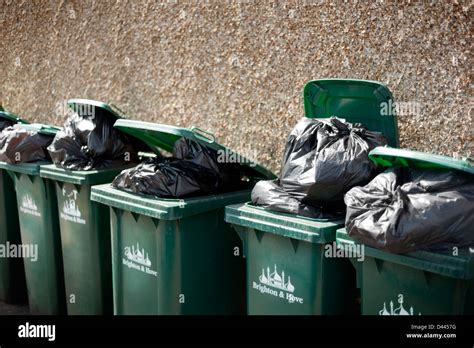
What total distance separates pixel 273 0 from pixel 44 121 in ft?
11.4

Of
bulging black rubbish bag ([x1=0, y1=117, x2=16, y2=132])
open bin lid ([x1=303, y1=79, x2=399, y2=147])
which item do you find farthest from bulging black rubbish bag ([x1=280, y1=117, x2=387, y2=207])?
bulging black rubbish bag ([x1=0, y1=117, x2=16, y2=132])

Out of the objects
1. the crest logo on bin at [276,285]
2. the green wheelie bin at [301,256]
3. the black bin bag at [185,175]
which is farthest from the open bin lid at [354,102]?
the crest logo on bin at [276,285]

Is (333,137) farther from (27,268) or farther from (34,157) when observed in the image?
(27,268)

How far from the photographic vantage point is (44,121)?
696 cm

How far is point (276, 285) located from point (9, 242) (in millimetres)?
3122

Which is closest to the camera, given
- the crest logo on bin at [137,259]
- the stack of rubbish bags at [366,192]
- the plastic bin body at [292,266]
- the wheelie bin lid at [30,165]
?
the stack of rubbish bags at [366,192]

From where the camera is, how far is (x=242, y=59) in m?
4.88

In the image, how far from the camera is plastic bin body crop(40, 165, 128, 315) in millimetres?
4367

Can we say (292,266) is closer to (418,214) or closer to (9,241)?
(418,214)

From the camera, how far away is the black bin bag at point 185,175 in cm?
372

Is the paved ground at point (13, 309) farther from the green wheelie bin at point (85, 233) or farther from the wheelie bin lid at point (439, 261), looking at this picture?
the wheelie bin lid at point (439, 261)

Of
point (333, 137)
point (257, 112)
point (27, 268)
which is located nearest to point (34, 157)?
point (27, 268)

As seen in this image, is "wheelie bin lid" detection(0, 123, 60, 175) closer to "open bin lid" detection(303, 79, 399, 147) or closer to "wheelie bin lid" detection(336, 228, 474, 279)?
"open bin lid" detection(303, 79, 399, 147)

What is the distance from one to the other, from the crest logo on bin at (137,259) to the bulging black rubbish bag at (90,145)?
83 centimetres
